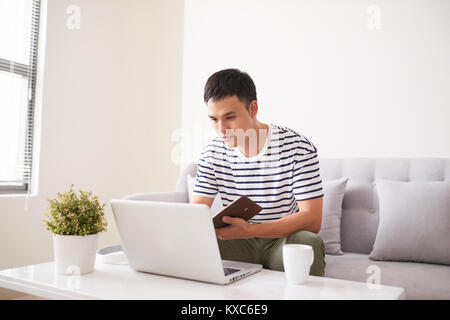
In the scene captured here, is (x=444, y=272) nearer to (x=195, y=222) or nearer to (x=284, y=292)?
(x=284, y=292)

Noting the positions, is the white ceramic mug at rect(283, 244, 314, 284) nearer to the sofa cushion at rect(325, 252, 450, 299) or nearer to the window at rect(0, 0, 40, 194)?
the sofa cushion at rect(325, 252, 450, 299)

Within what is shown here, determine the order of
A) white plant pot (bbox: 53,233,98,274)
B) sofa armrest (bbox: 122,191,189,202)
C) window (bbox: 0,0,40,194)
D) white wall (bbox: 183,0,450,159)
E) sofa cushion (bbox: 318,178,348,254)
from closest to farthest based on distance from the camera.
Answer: white plant pot (bbox: 53,233,98,274), sofa cushion (bbox: 318,178,348,254), sofa armrest (bbox: 122,191,189,202), white wall (bbox: 183,0,450,159), window (bbox: 0,0,40,194)

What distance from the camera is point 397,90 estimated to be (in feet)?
7.35

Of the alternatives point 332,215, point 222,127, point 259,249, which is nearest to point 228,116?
point 222,127

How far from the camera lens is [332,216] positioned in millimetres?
1847

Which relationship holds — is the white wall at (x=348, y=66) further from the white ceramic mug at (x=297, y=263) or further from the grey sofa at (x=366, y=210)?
the white ceramic mug at (x=297, y=263)

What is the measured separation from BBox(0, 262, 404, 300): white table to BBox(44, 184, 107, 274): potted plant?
0.10ft

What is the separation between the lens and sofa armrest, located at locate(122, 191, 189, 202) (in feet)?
6.48

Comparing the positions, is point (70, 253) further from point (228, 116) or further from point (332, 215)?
point (332, 215)

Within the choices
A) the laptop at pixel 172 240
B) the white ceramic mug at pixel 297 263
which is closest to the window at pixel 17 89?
the laptop at pixel 172 240

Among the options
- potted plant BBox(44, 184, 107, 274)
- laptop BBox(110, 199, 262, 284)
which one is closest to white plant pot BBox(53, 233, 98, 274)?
potted plant BBox(44, 184, 107, 274)

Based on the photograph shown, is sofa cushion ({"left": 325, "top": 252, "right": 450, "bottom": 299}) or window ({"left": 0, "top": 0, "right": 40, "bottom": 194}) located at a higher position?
window ({"left": 0, "top": 0, "right": 40, "bottom": 194})

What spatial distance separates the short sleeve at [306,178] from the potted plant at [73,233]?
0.71 meters
